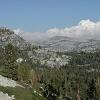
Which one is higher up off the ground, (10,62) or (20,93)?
(10,62)

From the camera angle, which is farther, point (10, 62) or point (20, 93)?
point (10, 62)

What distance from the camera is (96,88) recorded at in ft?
535

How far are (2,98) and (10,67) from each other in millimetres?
48640

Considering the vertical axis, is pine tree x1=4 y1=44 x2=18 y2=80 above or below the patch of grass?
above

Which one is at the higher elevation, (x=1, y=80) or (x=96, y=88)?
(x=1, y=80)

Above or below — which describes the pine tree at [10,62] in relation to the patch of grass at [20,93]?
above

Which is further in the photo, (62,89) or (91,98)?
(62,89)

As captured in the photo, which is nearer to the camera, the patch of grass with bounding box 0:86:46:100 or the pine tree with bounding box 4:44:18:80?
the patch of grass with bounding box 0:86:46:100

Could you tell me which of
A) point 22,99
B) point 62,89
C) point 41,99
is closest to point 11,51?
point 41,99

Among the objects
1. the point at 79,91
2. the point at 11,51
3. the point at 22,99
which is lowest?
the point at 79,91

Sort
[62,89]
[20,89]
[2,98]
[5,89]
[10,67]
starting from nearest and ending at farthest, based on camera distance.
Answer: [2,98]
[5,89]
[20,89]
[10,67]
[62,89]

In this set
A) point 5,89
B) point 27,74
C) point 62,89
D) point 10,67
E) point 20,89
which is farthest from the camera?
point 62,89

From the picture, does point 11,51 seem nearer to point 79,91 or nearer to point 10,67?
point 10,67

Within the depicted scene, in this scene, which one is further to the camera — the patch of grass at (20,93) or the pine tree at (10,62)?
the pine tree at (10,62)
